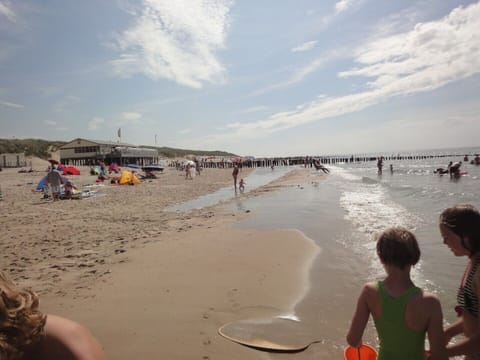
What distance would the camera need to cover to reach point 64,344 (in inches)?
50.5

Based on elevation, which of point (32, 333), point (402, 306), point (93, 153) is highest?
point (93, 153)

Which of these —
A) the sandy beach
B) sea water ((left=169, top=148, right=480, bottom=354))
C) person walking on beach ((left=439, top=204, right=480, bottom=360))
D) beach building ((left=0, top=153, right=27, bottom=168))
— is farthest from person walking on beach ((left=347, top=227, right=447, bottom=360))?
beach building ((left=0, top=153, right=27, bottom=168))

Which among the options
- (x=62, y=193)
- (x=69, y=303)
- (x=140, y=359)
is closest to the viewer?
(x=140, y=359)

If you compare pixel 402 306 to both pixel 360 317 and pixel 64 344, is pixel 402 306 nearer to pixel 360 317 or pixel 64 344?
pixel 360 317

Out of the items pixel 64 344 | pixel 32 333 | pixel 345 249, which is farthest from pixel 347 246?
pixel 32 333

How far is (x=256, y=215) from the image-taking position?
1246 centimetres

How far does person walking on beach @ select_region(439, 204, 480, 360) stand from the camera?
6.43ft

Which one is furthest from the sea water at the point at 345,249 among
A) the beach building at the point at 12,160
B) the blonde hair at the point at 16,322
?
the beach building at the point at 12,160

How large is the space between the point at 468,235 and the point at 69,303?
5201 mm

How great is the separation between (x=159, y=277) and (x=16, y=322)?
15.8 feet

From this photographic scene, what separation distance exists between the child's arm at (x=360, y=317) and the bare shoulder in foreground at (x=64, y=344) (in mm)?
1654

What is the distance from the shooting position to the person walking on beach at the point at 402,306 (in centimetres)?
197

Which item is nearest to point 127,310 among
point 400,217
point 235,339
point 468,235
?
point 235,339

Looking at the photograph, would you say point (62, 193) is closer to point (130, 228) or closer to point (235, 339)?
point (130, 228)
